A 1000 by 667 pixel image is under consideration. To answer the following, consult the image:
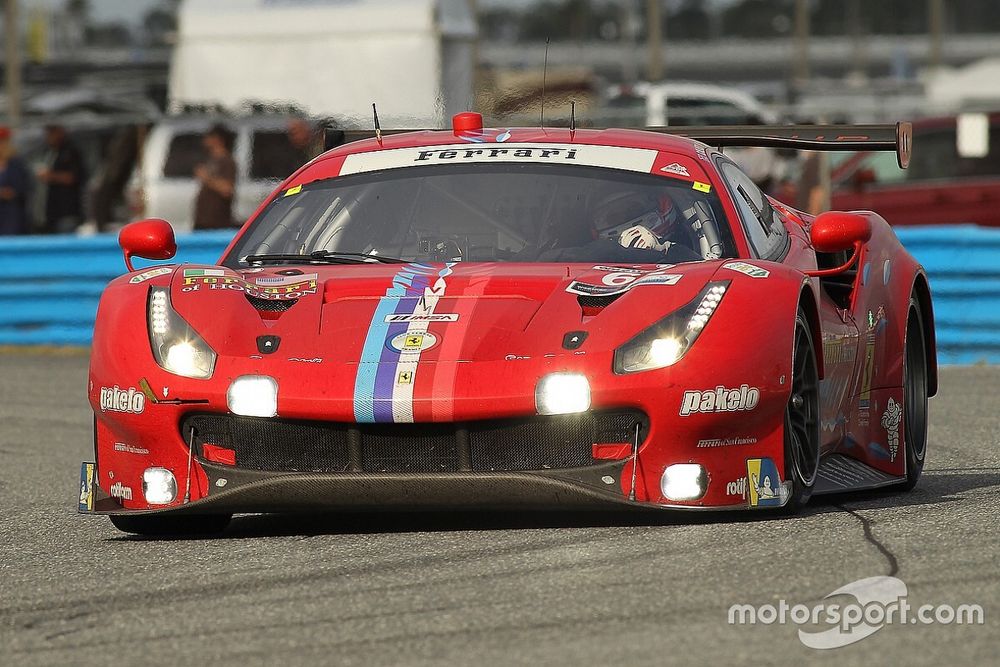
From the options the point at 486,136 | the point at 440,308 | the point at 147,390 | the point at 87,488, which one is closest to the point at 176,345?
the point at 147,390

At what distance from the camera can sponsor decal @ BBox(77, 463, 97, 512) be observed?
18.5 feet

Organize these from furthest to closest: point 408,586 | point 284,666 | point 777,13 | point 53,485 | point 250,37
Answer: point 777,13, point 250,37, point 53,485, point 408,586, point 284,666

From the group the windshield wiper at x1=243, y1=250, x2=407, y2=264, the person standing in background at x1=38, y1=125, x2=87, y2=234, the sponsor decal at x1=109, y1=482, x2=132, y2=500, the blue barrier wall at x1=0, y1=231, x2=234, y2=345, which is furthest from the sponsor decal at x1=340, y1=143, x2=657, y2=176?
the person standing in background at x1=38, y1=125, x2=87, y2=234

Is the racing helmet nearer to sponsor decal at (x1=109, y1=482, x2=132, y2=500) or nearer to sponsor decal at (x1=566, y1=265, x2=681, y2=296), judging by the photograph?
sponsor decal at (x1=566, y1=265, x2=681, y2=296)

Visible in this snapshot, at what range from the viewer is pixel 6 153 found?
18.7 metres

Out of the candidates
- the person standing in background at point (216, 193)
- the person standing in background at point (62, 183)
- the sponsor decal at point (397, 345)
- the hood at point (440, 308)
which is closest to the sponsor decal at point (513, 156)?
the hood at point (440, 308)

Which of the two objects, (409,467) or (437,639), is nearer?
(437,639)

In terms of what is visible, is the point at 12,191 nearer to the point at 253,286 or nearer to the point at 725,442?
the point at 253,286

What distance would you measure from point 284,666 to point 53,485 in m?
3.86

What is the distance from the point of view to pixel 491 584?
180 inches

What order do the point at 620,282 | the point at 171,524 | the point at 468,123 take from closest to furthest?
1. the point at 620,282
2. the point at 171,524
3. the point at 468,123

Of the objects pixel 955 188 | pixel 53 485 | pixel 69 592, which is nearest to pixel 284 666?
pixel 69 592

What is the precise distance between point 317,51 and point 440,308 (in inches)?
670

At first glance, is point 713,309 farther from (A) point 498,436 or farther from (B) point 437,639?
(B) point 437,639
